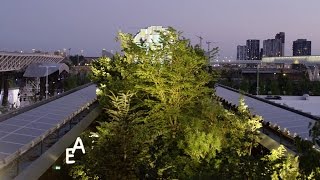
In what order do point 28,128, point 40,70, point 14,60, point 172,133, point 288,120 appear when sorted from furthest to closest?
point 14,60
point 40,70
point 288,120
point 172,133
point 28,128

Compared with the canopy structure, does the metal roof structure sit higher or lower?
higher

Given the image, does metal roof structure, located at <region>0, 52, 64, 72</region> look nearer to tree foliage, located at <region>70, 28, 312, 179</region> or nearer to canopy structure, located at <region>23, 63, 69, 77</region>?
canopy structure, located at <region>23, 63, 69, 77</region>

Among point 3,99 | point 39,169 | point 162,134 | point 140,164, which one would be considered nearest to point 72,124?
point 162,134

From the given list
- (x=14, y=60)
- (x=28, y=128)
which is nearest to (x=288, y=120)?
(x=28, y=128)

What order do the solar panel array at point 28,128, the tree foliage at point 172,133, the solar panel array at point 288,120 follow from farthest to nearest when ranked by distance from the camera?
the solar panel array at point 288,120
the solar panel array at point 28,128
the tree foliage at point 172,133

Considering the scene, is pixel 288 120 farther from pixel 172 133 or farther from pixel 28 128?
pixel 28 128

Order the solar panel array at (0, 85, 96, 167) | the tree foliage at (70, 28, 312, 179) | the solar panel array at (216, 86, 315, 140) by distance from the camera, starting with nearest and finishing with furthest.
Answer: the tree foliage at (70, 28, 312, 179) < the solar panel array at (0, 85, 96, 167) < the solar panel array at (216, 86, 315, 140)

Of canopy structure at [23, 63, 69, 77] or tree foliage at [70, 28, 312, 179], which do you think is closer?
tree foliage at [70, 28, 312, 179]

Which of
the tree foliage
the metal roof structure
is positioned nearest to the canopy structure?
the metal roof structure

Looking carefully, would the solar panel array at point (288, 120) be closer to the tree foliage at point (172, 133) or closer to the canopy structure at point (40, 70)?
the tree foliage at point (172, 133)

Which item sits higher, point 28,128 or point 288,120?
point 28,128

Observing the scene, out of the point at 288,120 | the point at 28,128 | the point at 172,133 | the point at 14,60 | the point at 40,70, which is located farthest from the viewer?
the point at 14,60

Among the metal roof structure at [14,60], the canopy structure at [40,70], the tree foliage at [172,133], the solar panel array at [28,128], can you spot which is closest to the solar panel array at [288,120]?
the tree foliage at [172,133]

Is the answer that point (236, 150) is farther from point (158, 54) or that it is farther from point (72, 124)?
point (72, 124)
